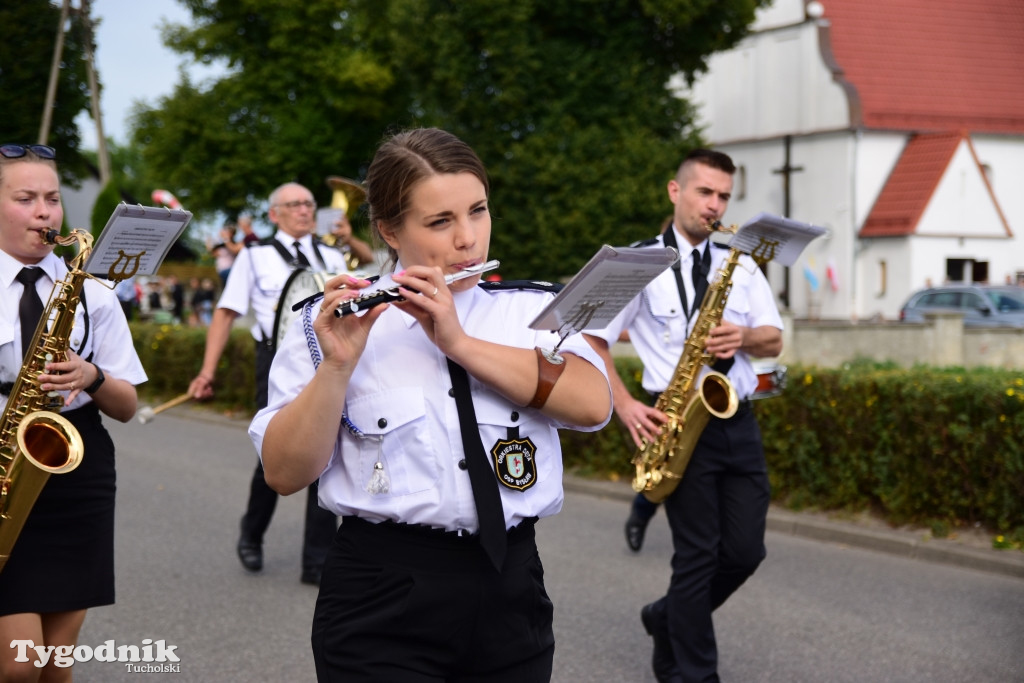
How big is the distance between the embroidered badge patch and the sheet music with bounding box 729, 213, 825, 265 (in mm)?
2464

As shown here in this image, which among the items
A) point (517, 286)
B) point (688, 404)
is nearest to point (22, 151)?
point (517, 286)

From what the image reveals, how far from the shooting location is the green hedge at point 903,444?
8250 millimetres

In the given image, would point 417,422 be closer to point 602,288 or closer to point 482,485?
point 482,485

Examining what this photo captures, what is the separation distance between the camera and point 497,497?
8.85ft

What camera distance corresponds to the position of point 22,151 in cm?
400

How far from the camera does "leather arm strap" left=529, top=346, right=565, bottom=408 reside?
2730 mm

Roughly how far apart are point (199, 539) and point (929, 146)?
39.7m

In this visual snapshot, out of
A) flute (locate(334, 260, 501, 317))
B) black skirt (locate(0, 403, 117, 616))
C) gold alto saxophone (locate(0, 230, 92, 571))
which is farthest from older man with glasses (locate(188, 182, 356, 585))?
flute (locate(334, 260, 501, 317))

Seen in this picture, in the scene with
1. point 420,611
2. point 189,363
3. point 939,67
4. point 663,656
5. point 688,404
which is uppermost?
point 939,67

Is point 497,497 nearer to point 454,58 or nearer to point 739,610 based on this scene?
point 739,610

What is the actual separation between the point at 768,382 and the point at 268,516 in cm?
351

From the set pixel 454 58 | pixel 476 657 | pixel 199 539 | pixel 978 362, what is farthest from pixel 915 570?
pixel 454 58

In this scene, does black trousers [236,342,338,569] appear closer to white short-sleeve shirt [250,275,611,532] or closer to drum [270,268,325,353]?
drum [270,268,325,353]

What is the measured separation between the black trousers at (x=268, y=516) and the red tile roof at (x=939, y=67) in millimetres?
39815
